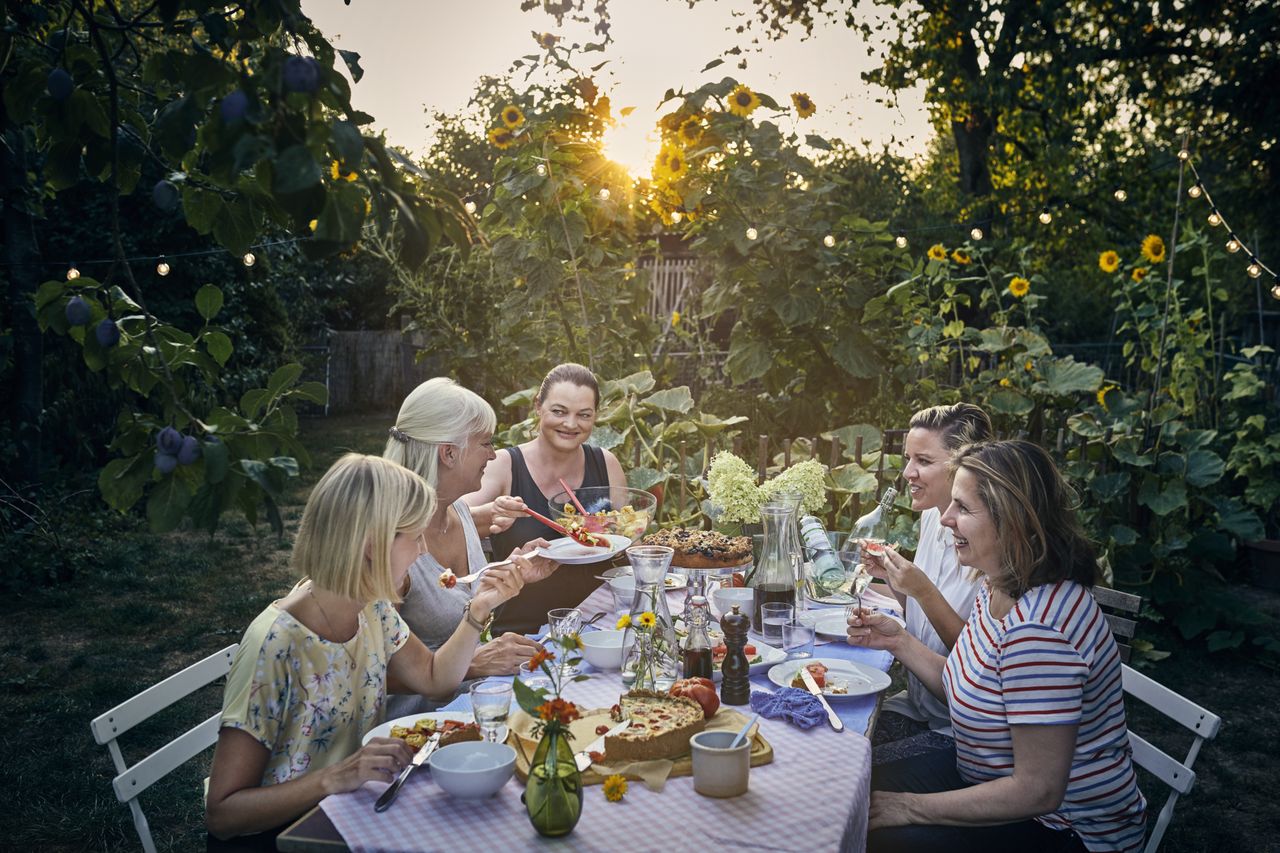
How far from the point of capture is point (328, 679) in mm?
2027

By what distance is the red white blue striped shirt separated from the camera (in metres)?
1.98

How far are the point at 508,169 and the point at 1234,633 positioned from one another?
14.9 ft

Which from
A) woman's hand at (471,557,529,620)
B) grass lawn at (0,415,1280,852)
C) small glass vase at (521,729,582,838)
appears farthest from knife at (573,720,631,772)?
grass lawn at (0,415,1280,852)

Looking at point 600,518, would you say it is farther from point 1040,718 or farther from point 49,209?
point 49,209

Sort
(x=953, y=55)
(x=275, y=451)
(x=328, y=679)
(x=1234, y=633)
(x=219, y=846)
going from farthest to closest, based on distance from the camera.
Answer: (x=953, y=55) < (x=1234, y=633) < (x=328, y=679) < (x=219, y=846) < (x=275, y=451)

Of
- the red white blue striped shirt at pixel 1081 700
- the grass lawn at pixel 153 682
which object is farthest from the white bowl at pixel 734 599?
the grass lawn at pixel 153 682

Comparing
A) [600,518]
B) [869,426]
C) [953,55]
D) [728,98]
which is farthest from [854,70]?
[600,518]

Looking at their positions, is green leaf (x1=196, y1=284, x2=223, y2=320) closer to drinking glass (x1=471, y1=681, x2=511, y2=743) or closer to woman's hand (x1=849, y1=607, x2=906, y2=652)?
drinking glass (x1=471, y1=681, x2=511, y2=743)

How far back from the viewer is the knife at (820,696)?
6.61ft

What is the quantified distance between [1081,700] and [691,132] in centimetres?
423

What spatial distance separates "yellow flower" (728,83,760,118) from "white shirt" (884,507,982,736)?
10.4 feet

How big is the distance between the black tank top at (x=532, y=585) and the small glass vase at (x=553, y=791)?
1.74 meters

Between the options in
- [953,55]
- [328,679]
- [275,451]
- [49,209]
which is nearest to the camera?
[275,451]

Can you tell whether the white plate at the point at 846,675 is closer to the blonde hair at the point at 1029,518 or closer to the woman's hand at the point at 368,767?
the blonde hair at the point at 1029,518
